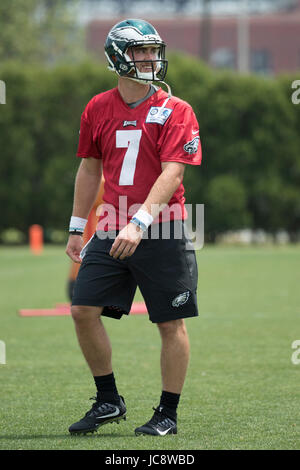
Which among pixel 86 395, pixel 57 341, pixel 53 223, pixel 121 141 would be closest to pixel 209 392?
pixel 86 395

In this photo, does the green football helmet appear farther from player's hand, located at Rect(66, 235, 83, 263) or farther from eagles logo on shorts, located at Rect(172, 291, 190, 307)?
eagles logo on shorts, located at Rect(172, 291, 190, 307)

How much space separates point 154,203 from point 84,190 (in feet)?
2.12

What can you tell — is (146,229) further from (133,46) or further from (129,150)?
(133,46)

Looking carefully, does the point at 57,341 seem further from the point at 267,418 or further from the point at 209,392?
the point at 267,418

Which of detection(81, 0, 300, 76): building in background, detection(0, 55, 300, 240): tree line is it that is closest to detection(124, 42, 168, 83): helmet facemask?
detection(0, 55, 300, 240): tree line

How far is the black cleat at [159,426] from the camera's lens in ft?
15.8

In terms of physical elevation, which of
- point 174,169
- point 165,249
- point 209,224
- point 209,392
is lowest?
point 209,224

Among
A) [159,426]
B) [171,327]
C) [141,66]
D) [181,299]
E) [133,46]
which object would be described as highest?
[133,46]

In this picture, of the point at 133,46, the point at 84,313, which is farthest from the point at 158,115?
the point at 84,313

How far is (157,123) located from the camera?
15.9ft

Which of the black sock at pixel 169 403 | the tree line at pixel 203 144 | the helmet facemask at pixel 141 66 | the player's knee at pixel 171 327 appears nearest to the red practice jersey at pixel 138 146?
the helmet facemask at pixel 141 66

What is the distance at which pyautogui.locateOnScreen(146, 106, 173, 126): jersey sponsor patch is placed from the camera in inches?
191

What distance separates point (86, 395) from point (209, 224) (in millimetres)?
25512

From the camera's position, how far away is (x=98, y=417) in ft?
16.3
